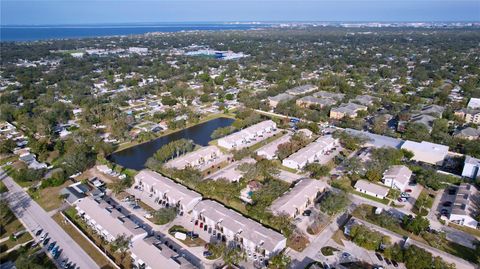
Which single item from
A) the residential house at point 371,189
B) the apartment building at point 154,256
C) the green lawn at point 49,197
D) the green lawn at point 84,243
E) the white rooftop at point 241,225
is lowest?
the green lawn at point 84,243

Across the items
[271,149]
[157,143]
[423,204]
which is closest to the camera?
[423,204]

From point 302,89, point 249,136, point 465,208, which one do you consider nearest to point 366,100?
point 302,89

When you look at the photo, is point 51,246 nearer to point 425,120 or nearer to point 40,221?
point 40,221

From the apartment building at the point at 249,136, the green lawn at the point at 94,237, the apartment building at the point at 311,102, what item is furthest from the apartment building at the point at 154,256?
the apartment building at the point at 311,102

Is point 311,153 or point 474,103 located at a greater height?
point 474,103

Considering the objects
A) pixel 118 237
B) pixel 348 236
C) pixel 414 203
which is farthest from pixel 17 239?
pixel 414 203

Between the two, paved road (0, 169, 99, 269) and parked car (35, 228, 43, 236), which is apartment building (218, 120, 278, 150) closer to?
paved road (0, 169, 99, 269)

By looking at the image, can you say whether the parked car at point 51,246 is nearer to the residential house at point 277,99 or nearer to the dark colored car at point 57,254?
the dark colored car at point 57,254
